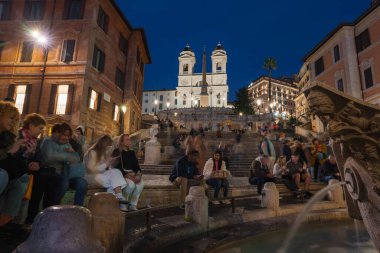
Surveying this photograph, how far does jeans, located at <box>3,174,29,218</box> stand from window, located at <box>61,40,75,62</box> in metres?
20.1

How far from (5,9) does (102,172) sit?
83.1 ft

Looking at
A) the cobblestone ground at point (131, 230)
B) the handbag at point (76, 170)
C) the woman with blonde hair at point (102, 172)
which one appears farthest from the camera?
the woman with blonde hair at point (102, 172)

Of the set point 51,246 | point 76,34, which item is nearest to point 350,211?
point 51,246

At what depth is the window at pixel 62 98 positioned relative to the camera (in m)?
20.0

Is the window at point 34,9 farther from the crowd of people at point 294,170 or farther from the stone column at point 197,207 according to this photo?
the stone column at point 197,207

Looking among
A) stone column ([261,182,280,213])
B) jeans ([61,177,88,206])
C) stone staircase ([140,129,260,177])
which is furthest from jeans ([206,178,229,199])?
stone staircase ([140,129,260,177])

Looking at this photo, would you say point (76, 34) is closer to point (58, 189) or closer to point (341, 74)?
point (58, 189)

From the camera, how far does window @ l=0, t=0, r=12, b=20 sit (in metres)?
22.1

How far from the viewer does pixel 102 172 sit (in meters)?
5.41

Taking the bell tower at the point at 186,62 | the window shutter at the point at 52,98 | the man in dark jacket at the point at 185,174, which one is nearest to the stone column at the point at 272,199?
the man in dark jacket at the point at 185,174

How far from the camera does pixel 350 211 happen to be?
3.81 m

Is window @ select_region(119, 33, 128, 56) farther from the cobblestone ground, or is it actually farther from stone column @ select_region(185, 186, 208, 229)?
stone column @ select_region(185, 186, 208, 229)

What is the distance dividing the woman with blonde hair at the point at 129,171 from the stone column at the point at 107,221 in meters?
2.52

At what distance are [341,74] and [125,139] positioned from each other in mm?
28390
